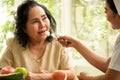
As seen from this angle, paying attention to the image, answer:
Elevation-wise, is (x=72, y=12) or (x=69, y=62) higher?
(x=72, y=12)

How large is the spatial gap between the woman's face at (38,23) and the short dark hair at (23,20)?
58 mm

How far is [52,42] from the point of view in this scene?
6.62 ft

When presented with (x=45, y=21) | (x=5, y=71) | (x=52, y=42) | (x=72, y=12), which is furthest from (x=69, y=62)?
(x=72, y=12)

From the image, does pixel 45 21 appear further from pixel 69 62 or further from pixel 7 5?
pixel 7 5

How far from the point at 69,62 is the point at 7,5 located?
2.89 feet

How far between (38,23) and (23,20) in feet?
0.55

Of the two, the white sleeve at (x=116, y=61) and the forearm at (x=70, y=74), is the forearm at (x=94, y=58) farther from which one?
the white sleeve at (x=116, y=61)

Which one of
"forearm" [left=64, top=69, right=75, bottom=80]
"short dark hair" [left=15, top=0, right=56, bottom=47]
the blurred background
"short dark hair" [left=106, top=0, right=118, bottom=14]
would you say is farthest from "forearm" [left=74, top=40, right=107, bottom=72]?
the blurred background

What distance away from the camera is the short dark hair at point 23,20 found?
6.60 ft

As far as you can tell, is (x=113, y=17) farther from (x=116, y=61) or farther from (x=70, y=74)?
(x=70, y=74)

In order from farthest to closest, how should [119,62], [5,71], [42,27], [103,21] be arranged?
[103,21], [42,27], [5,71], [119,62]

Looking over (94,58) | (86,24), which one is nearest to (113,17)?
(94,58)

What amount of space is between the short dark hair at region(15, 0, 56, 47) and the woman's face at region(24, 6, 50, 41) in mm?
58

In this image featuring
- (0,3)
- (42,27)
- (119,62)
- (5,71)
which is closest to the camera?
(119,62)
